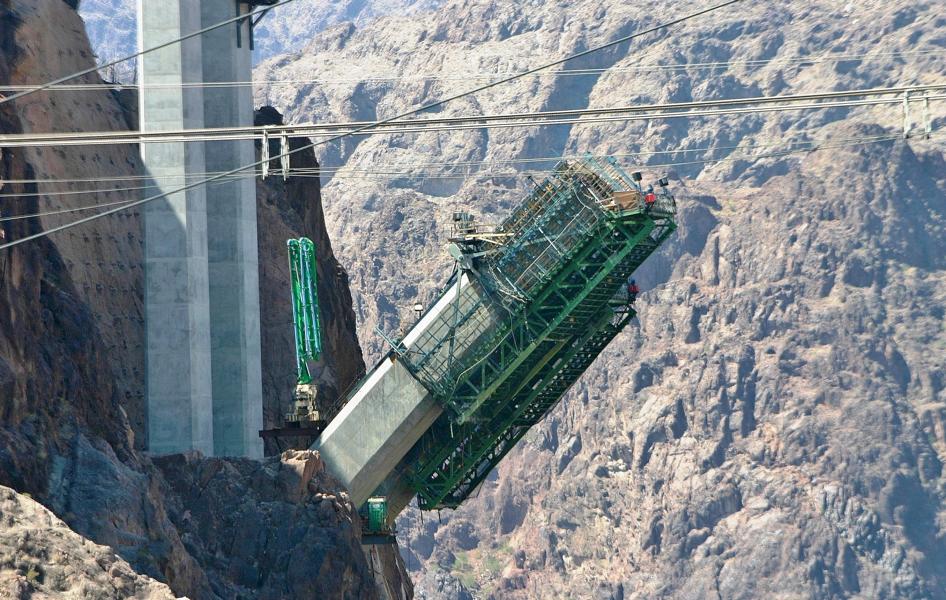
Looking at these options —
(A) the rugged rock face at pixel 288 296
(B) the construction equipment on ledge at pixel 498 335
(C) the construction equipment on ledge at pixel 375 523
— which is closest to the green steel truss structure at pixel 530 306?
(B) the construction equipment on ledge at pixel 498 335

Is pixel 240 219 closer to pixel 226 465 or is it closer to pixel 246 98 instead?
pixel 246 98

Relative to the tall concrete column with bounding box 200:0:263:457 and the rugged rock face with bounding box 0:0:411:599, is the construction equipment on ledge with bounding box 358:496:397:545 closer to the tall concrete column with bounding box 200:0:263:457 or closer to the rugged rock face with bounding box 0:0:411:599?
the rugged rock face with bounding box 0:0:411:599

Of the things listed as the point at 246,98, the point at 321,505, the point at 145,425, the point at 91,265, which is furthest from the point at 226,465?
the point at 246,98

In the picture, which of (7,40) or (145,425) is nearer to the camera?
(7,40)

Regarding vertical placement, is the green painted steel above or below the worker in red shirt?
below

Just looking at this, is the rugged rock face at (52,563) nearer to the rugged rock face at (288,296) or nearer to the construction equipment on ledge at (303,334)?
the construction equipment on ledge at (303,334)

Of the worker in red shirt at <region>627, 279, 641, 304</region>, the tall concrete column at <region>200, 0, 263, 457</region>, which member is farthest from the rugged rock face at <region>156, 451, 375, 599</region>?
the worker in red shirt at <region>627, 279, 641, 304</region>

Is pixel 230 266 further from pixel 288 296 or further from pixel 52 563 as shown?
pixel 52 563
